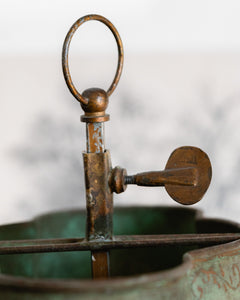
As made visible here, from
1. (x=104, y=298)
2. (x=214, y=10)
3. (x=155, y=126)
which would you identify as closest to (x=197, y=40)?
(x=214, y=10)

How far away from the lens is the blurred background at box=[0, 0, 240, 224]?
4.88 feet

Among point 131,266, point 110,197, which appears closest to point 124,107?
point 131,266

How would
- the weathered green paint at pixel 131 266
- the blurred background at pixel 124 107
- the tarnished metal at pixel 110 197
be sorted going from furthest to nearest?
the blurred background at pixel 124 107 < the tarnished metal at pixel 110 197 < the weathered green paint at pixel 131 266

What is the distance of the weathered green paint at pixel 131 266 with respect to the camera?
583 millimetres

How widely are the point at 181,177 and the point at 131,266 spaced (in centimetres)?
40

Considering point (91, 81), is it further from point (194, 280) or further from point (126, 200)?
point (194, 280)

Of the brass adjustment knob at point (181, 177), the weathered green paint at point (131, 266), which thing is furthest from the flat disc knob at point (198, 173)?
the weathered green paint at point (131, 266)

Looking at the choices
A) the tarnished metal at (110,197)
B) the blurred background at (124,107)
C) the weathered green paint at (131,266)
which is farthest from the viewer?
the blurred background at (124,107)

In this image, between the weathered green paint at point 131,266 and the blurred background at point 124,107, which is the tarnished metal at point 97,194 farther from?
the blurred background at point 124,107

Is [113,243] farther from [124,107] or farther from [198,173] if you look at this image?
[124,107]

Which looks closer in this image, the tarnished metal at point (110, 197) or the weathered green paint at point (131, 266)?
the weathered green paint at point (131, 266)

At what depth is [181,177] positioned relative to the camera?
2.67 feet

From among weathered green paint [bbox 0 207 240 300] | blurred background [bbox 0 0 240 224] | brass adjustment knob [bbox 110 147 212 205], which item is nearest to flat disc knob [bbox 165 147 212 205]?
brass adjustment knob [bbox 110 147 212 205]

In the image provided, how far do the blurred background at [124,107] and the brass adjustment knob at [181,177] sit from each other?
2.22 ft
